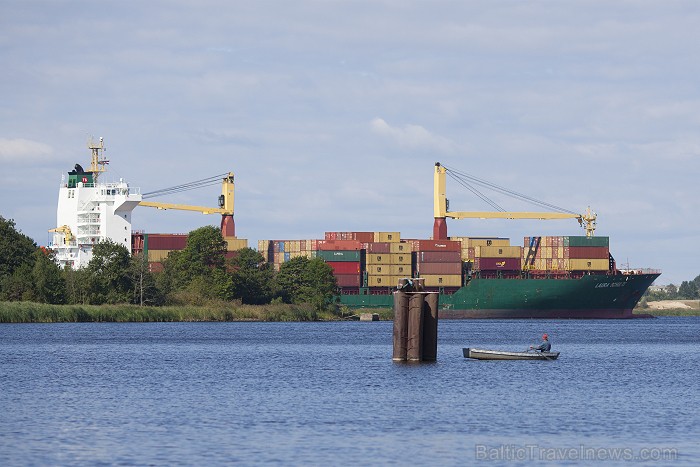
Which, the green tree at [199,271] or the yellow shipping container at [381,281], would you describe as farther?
the yellow shipping container at [381,281]

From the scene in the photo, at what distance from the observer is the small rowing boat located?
176 feet

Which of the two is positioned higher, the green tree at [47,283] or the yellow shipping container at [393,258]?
the yellow shipping container at [393,258]

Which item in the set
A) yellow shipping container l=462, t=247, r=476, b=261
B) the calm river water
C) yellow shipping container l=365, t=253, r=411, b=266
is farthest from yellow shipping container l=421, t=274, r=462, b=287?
the calm river water

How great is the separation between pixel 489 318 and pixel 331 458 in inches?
4014

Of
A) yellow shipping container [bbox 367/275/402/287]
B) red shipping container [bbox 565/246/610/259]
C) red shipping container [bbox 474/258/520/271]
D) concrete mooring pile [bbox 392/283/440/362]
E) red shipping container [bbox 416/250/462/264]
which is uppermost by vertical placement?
red shipping container [bbox 565/246/610/259]

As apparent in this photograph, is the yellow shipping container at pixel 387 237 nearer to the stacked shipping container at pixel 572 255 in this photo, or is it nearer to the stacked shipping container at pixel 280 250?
the stacked shipping container at pixel 280 250

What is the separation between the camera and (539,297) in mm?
124000

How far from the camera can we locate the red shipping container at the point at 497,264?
126 m

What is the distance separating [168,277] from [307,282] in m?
16.2

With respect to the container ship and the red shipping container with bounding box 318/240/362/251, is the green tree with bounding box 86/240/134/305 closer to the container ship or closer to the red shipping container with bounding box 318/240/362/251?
the container ship

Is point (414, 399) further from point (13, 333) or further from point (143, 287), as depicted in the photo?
point (143, 287)

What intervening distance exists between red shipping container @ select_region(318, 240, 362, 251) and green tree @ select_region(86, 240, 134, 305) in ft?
107

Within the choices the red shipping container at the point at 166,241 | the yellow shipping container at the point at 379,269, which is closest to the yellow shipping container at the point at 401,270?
the yellow shipping container at the point at 379,269

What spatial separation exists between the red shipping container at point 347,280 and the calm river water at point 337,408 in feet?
221
